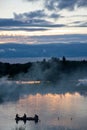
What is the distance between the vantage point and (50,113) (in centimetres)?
4269

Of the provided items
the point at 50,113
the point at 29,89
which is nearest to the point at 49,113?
the point at 50,113

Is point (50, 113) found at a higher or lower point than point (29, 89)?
higher

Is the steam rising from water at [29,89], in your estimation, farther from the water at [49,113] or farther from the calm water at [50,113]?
the calm water at [50,113]

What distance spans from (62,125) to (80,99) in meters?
22.5

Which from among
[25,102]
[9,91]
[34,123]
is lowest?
[9,91]

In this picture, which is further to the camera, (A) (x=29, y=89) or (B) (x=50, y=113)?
(A) (x=29, y=89)

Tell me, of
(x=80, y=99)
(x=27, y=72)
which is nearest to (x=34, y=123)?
(x=80, y=99)

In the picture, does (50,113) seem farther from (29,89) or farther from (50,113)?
(29,89)

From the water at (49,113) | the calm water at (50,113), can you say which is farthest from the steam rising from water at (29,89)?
the calm water at (50,113)

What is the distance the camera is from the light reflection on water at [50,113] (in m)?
34.3

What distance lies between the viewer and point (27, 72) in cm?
10375

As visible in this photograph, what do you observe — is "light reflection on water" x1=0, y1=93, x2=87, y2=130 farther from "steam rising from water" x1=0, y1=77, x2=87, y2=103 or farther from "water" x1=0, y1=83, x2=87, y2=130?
"steam rising from water" x1=0, y1=77, x2=87, y2=103

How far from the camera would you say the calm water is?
3428 centimetres

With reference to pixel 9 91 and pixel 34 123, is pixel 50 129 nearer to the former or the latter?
pixel 34 123
